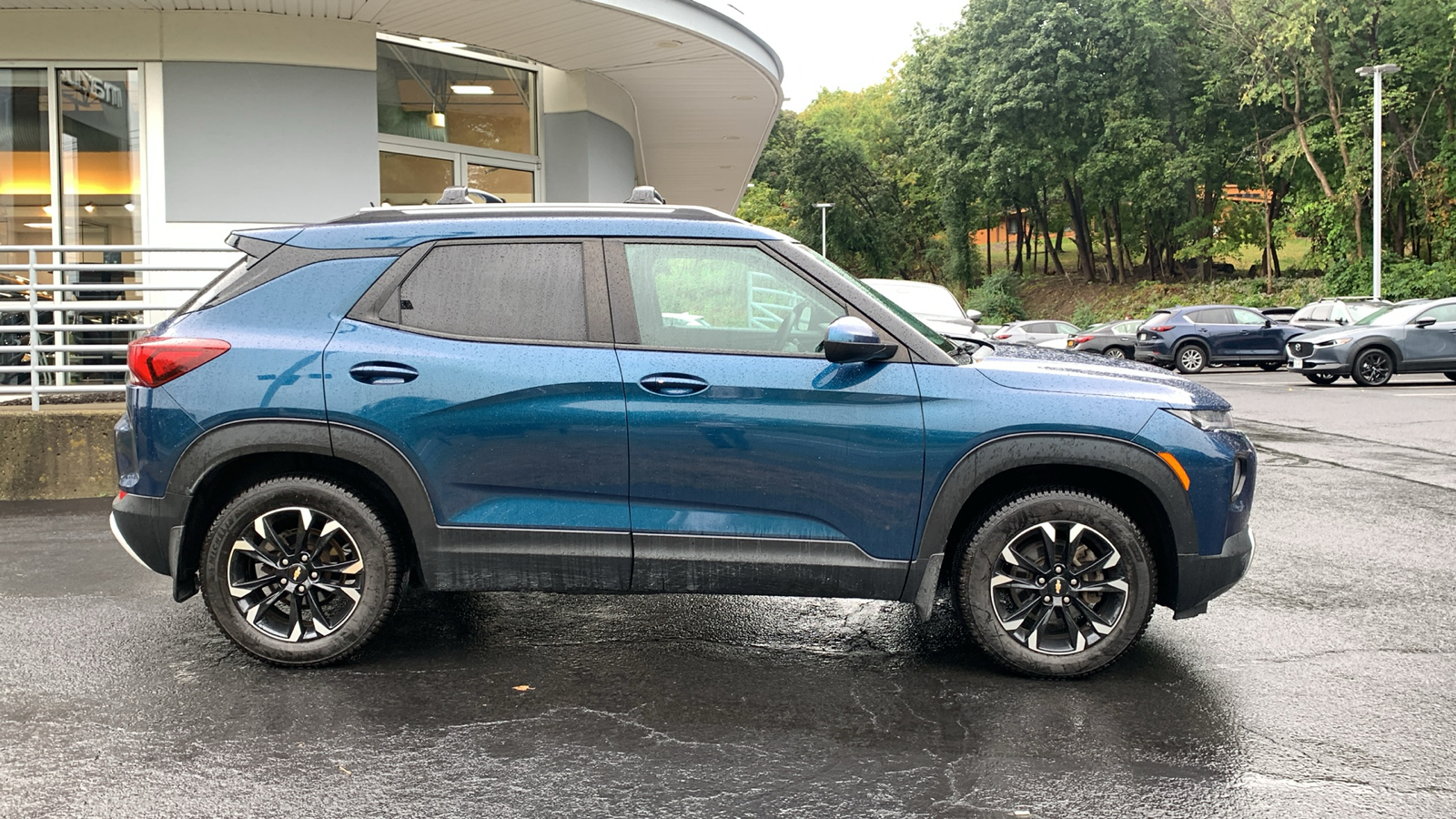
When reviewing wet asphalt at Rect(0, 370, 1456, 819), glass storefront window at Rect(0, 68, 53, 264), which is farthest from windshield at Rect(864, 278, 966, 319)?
glass storefront window at Rect(0, 68, 53, 264)

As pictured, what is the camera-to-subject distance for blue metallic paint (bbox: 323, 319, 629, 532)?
A: 4.47 metres

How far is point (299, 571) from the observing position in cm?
463

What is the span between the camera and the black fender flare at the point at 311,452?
452cm

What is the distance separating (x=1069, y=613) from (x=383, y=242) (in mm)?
2995

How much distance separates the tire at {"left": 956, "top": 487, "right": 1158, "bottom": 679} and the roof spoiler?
114 inches

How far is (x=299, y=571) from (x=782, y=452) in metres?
1.91

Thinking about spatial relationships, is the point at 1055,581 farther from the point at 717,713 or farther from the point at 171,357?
the point at 171,357

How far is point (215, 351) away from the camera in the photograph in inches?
180

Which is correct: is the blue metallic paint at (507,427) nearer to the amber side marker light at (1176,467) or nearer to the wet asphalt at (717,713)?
the wet asphalt at (717,713)

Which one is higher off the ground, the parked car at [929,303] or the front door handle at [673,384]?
the parked car at [929,303]

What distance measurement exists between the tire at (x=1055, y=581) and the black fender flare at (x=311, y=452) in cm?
206

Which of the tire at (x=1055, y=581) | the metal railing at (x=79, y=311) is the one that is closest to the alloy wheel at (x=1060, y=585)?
the tire at (x=1055, y=581)

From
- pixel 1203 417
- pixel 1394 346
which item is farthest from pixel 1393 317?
pixel 1203 417

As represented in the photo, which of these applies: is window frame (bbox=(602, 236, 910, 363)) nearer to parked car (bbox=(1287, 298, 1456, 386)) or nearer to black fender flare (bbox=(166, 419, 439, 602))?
black fender flare (bbox=(166, 419, 439, 602))
